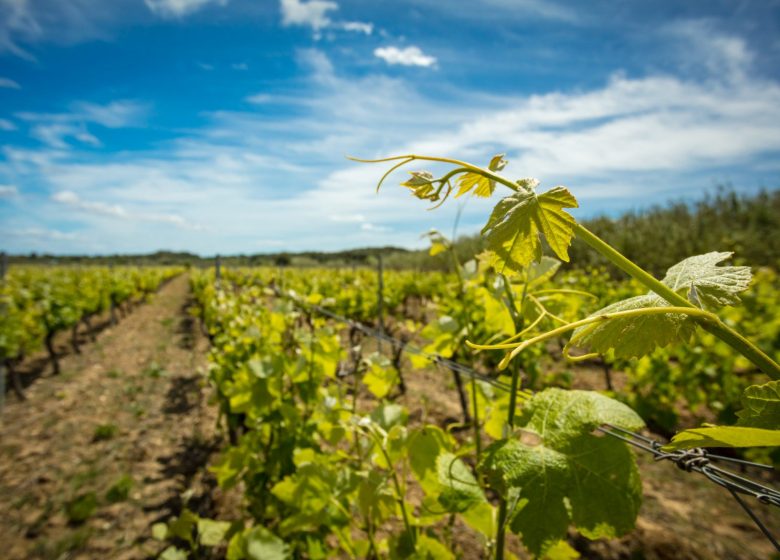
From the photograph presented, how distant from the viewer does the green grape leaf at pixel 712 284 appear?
515mm

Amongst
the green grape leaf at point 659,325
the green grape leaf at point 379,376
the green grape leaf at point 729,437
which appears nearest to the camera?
the green grape leaf at point 729,437

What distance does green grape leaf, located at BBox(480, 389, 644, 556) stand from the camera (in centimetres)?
75

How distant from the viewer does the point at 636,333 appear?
527mm

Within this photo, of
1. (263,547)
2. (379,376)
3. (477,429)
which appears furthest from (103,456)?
(477,429)

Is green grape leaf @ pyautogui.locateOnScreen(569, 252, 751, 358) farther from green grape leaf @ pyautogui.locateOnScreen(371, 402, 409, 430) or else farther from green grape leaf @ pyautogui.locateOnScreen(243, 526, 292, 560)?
green grape leaf @ pyautogui.locateOnScreen(243, 526, 292, 560)

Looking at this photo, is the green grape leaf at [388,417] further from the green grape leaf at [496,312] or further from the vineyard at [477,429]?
the green grape leaf at [496,312]

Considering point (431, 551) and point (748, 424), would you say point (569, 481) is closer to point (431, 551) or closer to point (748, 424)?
point (748, 424)

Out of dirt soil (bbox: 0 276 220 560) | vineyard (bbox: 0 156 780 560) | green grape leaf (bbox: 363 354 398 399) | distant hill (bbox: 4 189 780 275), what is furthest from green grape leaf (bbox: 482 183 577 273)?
distant hill (bbox: 4 189 780 275)

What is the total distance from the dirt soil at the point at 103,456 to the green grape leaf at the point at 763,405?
4236mm

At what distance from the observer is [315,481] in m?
1.63

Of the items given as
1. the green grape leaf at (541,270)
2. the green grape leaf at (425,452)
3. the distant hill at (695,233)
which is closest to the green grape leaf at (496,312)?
the green grape leaf at (541,270)

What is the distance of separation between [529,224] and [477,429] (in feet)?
3.15

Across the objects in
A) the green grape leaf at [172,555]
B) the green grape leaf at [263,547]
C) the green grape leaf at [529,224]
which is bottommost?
the green grape leaf at [172,555]

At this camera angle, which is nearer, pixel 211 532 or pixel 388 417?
pixel 388 417
